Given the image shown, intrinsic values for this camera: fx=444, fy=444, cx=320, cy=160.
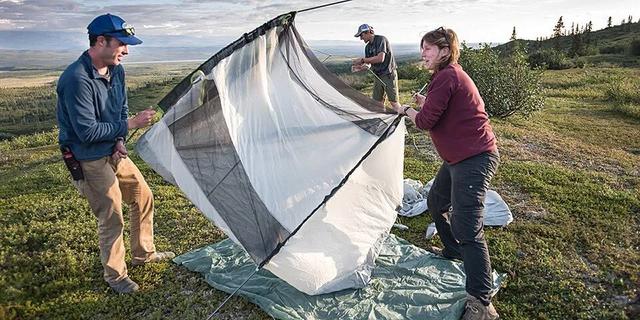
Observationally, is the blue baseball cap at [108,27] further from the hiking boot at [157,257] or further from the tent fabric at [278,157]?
the hiking boot at [157,257]

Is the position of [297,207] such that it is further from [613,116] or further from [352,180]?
[613,116]

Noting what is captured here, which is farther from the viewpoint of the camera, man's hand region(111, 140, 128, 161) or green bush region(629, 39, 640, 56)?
green bush region(629, 39, 640, 56)

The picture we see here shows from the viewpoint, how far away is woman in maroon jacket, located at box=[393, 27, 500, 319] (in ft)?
11.0

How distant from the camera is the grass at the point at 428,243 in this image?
4035mm

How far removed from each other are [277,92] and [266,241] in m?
1.51

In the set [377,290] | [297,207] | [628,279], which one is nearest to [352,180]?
[297,207]

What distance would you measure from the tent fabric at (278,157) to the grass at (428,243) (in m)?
0.69

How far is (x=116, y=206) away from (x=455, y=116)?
9.65 feet

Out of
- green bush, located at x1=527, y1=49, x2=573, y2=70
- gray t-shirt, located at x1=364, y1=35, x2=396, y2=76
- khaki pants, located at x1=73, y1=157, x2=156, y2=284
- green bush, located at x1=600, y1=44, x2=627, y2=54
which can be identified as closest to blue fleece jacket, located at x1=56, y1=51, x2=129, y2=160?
khaki pants, located at x1=73, y1=157, x2=156, y2=284

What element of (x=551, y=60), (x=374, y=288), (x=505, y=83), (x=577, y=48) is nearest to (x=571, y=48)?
(x=577, y=48)

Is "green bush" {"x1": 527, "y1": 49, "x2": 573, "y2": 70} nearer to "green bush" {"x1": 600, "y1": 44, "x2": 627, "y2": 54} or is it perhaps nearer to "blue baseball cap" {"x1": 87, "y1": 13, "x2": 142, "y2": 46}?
"green bush" {"x1": 600, "y1": 44, "x2": 627, "y2": 54}

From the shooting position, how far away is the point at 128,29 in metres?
3.51

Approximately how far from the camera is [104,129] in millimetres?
3582

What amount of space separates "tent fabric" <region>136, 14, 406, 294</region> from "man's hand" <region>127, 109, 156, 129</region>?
18cm
